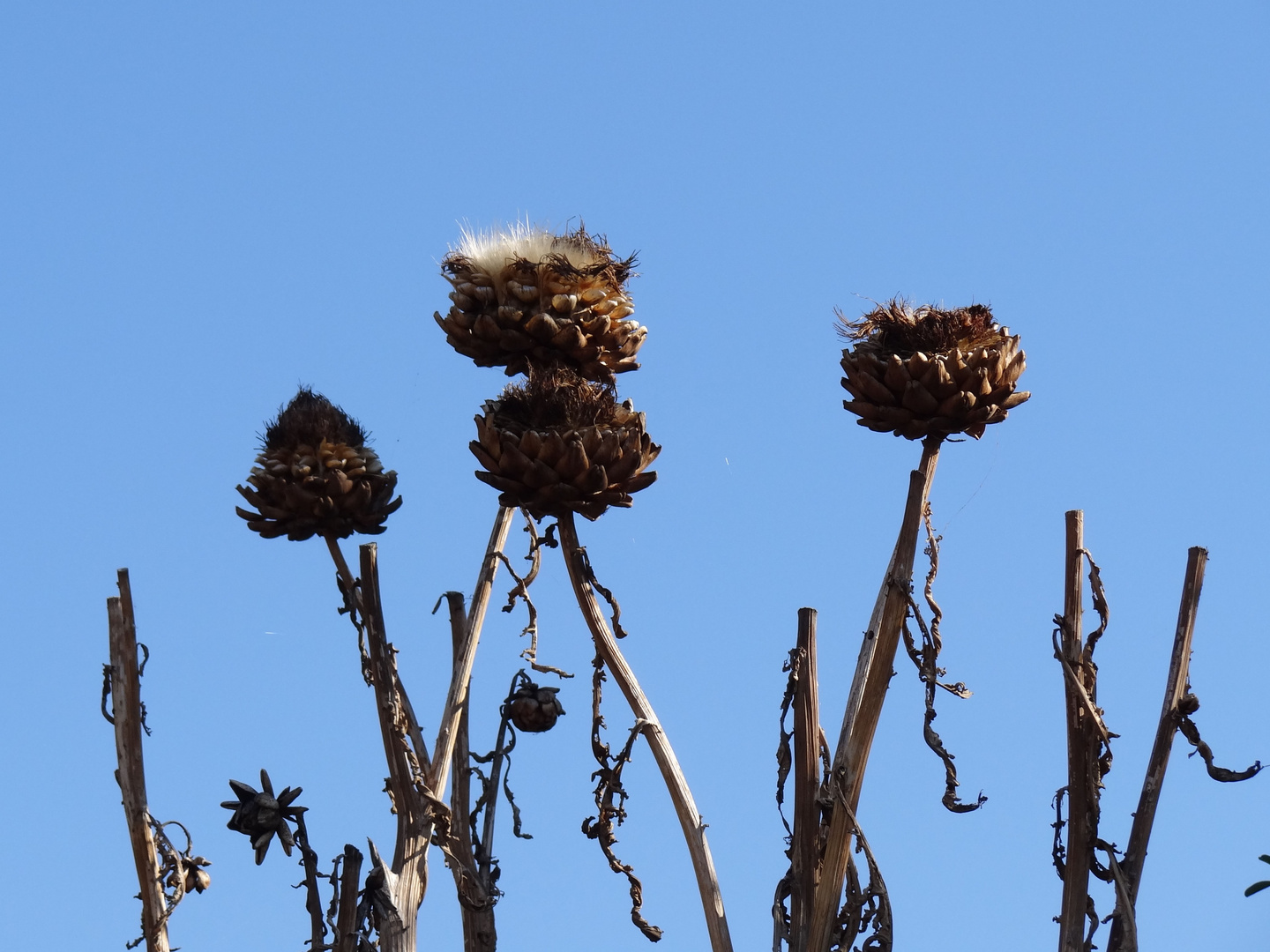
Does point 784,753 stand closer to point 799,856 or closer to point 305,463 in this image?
point 799,856

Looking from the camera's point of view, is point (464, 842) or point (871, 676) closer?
point (871, 676)

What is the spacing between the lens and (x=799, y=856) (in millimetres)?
4672

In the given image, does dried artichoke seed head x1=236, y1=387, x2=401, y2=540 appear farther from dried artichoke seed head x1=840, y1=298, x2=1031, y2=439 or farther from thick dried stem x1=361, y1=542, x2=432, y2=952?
dried artichoke seed head x1=840, y1=298, x2=1031, y2=439


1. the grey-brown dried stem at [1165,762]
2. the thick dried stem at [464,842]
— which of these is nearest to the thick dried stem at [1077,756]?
the grey-brown dried stem at [1165,762]

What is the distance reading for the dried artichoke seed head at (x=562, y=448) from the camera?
4.63m

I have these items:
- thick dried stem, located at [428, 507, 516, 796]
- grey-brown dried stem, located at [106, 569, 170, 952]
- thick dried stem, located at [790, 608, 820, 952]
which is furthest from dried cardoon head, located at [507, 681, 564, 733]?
grey-brown dried stem, located at [106, 569, 170, 952]

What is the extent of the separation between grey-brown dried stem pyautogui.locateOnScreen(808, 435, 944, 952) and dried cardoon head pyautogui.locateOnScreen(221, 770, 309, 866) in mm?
1429

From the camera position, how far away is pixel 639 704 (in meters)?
4.87

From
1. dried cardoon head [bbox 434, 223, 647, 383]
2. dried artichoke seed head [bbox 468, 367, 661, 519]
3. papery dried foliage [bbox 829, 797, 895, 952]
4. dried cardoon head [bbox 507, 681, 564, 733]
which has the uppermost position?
dried cardoon head [bbox 434, 223, 647, 383]

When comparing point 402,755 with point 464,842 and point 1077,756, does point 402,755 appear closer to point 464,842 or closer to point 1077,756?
point 464,842

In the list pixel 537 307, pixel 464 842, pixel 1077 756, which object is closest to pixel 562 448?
pixel 537 307

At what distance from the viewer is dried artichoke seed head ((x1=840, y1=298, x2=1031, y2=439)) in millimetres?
4699

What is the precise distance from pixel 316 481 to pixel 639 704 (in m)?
1.11

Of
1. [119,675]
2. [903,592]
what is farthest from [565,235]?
[119,675]
